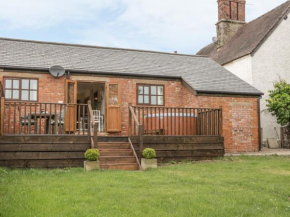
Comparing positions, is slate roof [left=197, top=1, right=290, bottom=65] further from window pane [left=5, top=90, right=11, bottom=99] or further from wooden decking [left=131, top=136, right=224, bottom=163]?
window pane [left=5, top=90, right=11, bottom=99]

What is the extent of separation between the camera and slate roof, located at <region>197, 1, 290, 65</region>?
813 inches

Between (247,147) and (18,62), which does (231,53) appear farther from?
(18,62)

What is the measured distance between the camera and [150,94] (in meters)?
15.1

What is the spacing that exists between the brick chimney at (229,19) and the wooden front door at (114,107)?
14.4 metres

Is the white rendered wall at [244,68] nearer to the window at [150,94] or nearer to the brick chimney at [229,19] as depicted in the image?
the brick chimney at [229,19]

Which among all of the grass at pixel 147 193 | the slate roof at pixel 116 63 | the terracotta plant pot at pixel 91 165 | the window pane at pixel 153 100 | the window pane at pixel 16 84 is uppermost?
the slate roof at pixel 116 63

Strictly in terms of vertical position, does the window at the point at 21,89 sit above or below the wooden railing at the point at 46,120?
above

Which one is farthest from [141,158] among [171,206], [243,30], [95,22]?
[243,30]

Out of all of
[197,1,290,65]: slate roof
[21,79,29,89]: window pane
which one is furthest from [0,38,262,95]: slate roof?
[197,1,290,65]: slate roof

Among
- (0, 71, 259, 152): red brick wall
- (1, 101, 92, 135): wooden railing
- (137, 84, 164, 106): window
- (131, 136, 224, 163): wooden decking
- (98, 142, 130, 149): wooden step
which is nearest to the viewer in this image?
(1, 101, 92, 135): wooden railing

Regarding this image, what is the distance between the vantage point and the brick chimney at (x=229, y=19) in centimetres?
2553

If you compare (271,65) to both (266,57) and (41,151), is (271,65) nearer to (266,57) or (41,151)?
(266,57)

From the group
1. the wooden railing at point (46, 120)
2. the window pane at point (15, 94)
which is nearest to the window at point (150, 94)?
the wooden railing at point (46, 120)

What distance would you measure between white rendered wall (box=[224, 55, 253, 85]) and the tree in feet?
5.25
